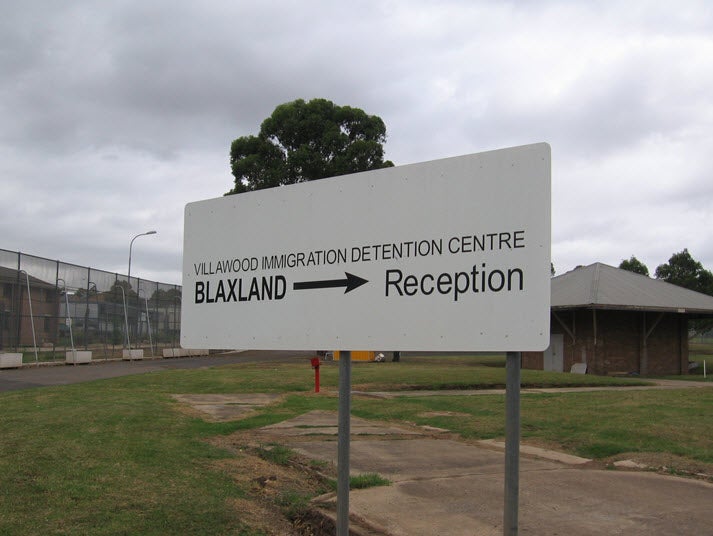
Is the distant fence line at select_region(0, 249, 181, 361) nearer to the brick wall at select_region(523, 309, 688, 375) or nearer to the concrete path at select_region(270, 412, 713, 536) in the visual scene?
the brick wall at select_region(523, 309, 688, 375)

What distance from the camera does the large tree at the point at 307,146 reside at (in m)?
35.6

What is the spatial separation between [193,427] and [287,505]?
14.3 feet

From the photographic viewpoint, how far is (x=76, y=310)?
30.2 m

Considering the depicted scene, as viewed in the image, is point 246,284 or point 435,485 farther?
point 435,485

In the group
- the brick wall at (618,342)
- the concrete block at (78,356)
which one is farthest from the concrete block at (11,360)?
the brick wall at (618,342)

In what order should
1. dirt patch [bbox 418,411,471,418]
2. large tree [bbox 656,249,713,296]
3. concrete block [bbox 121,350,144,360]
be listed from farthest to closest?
1. large tree [bbox 656,249,713,296]
2. concrete block [bbox 121,350,144,360]
3. dirt patch [bbox 418,411,471,418]

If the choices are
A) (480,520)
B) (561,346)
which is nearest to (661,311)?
(561,346)

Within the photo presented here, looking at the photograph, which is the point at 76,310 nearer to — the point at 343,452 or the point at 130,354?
the point at 130,354

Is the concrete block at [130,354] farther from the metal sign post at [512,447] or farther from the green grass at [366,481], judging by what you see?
the metal sign post at [512,447]

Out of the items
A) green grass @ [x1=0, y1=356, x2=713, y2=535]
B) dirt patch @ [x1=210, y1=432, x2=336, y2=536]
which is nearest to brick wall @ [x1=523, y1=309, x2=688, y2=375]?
green grass @ [x1=0, y1=356, x2=713, y2=535]

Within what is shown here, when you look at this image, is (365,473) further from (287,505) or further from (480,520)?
(480,520)

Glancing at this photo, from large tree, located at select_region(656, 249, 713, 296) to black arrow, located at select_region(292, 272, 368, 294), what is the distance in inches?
2585

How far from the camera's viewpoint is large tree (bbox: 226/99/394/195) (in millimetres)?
35594

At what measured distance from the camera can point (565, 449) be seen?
871 centimetres
